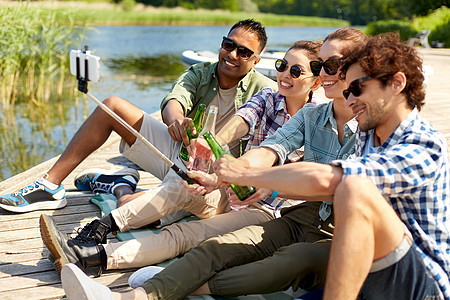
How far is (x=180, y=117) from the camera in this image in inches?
119

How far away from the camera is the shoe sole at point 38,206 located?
10.1ft

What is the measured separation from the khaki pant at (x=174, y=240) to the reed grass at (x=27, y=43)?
5.25 m

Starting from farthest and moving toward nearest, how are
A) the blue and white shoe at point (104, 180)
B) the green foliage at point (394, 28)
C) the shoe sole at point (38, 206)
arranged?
the green foliage at point (394, 28) < the blue and white shoe at point (104, 180) < the shoe sole at point (38, 206)

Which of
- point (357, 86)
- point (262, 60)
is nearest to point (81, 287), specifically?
point (357, 86)

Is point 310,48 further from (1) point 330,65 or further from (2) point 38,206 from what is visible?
(2) point 38,206

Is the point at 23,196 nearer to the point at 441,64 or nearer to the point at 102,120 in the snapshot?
the point at 102,120

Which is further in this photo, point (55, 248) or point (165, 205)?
point (165, 205)

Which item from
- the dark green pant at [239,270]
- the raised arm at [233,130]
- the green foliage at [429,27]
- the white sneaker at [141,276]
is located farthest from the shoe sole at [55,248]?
the green foliage at [429,27]

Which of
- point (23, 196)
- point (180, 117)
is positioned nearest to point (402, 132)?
point (180, 117)

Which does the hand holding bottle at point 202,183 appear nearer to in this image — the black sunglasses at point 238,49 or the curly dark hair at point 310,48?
the curly dark hair at point 310,48

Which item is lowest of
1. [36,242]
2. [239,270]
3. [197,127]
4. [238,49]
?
[36,242]

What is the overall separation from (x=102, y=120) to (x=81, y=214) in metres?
0.58

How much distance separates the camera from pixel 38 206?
123 inches

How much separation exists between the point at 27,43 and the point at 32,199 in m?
4.89
